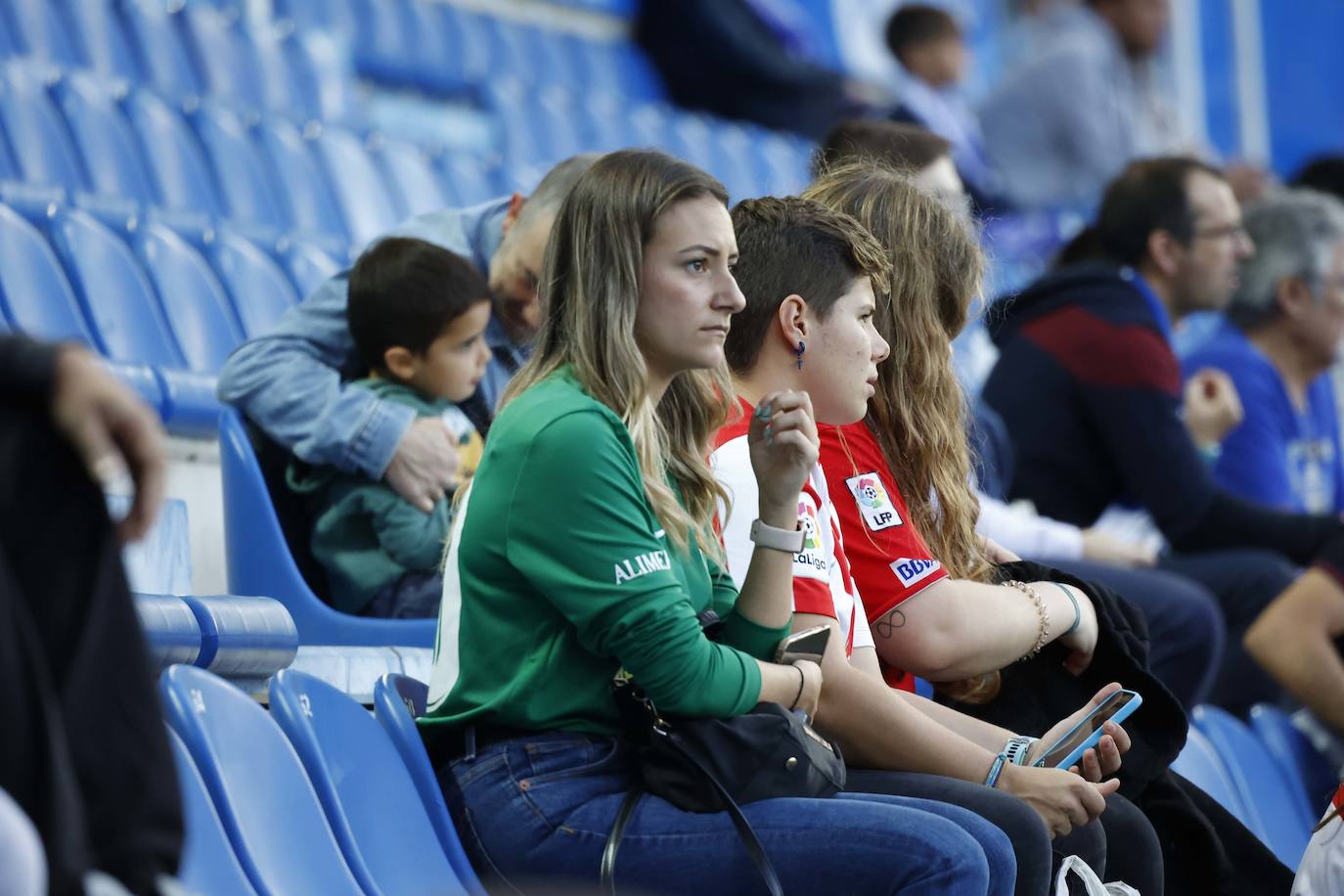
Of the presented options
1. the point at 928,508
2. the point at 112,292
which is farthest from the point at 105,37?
the point at 928,508

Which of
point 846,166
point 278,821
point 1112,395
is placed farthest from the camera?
point 1112,395

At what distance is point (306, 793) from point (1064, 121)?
702 centimetres

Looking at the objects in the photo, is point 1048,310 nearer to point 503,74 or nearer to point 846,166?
point 846,166

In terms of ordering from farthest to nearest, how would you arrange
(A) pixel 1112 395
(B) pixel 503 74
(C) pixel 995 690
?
(B) pixel 503 74 → (A) pixel 1112 395 → (C) pixel 995 690

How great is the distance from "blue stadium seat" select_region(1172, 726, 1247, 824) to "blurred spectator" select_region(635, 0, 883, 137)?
577cm

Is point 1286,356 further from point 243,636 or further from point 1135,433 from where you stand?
point 243,636

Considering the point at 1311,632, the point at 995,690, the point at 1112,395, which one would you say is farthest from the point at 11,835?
the point at 1112,395

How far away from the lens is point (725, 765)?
6.77 ft

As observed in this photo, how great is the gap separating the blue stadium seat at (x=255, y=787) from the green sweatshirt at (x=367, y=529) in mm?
989

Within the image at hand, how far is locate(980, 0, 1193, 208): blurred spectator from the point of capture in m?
8.28

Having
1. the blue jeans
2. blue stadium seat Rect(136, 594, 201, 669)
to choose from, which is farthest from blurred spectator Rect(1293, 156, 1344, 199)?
blue stadium seat Rect(136, 594, 201, 669)

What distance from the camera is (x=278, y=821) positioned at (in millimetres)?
1966

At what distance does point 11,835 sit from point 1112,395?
3.39 meters

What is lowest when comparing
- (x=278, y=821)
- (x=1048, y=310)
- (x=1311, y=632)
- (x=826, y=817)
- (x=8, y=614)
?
(x=1311, y=632)
